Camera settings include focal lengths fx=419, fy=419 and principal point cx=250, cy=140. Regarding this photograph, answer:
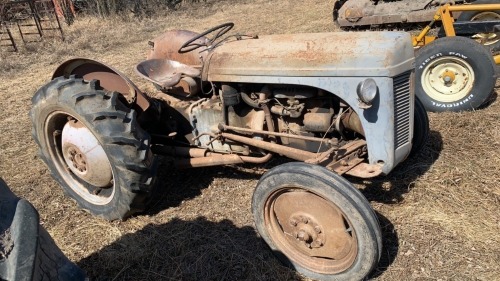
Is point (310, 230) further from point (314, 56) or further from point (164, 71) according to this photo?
point (164, 71)

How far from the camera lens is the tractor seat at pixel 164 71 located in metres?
3.53

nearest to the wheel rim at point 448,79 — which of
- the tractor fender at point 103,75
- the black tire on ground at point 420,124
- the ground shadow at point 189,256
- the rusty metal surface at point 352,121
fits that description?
the black tire on ground at point 420,124

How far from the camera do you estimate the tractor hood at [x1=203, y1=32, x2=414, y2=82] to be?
2.47 m

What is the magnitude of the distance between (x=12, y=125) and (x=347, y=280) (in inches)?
201

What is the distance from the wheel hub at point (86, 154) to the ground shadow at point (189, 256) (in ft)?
1.70

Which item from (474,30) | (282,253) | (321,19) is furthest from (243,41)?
(321,19)

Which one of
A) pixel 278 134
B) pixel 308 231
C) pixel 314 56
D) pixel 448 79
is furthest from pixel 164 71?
pixel 448 79

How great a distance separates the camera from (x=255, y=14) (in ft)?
43.0

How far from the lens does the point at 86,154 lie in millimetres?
3246

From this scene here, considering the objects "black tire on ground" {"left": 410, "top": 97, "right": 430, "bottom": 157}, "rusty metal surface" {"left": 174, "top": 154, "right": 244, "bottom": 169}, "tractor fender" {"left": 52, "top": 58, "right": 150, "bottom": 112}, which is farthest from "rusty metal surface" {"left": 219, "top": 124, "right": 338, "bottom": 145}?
"black tire on ground" {"left": 410, "top": 97, "right": 430, "bottom": 157}

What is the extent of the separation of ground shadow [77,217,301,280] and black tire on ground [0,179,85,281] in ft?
3.58

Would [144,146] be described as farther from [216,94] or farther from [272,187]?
[272,187]

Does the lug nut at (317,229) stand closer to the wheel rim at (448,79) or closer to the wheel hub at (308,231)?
the wheel hub at (308,231)

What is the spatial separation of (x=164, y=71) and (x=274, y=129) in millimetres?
1403
